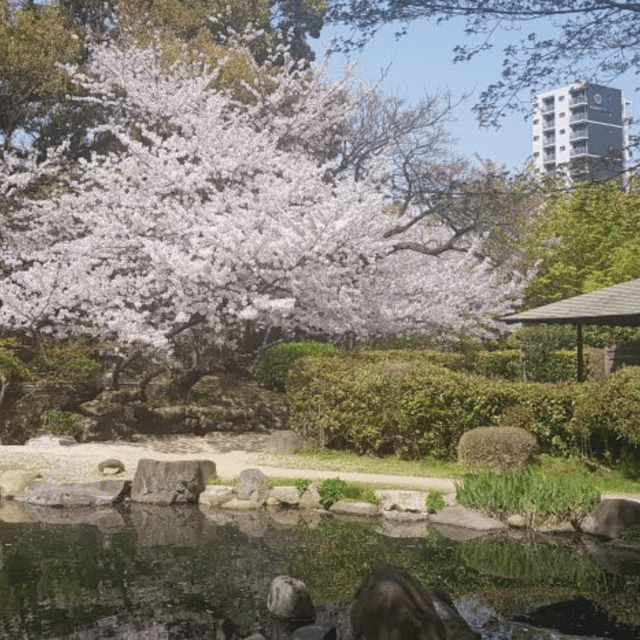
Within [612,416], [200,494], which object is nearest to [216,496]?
[200,494]

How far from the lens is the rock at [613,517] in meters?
10.3

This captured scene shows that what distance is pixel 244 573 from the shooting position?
9.11 meters

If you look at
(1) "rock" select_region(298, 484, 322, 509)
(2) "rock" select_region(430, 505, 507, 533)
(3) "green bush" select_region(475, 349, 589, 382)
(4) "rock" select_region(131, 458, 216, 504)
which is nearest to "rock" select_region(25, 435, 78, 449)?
(4) "rock" select_region(131, 458, 216, 504)

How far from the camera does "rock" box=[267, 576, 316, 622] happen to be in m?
7.60

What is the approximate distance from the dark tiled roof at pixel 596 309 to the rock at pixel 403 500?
8.47 meters

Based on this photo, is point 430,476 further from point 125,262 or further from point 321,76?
point 321,76

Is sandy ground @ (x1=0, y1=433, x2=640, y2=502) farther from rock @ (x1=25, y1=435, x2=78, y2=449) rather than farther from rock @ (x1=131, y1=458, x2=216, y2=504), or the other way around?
rock @ (x1=131, y1=458, x2=216, y2=504)

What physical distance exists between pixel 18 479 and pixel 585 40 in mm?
10874

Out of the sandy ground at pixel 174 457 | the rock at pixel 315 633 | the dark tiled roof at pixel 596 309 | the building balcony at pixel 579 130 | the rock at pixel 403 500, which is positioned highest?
the building balcony at pixel 579 130

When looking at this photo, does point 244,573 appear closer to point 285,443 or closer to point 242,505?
point 242,505

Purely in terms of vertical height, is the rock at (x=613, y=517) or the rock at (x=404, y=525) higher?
the rock at (x=613, y=517)

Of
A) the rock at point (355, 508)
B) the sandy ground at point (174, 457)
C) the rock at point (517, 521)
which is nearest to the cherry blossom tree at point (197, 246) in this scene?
the sandy ground at point (174, 457)

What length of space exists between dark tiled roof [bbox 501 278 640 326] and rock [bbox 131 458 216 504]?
941cm

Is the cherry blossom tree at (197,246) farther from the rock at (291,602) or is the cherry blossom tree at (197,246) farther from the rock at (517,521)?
the rock at (291,602)
